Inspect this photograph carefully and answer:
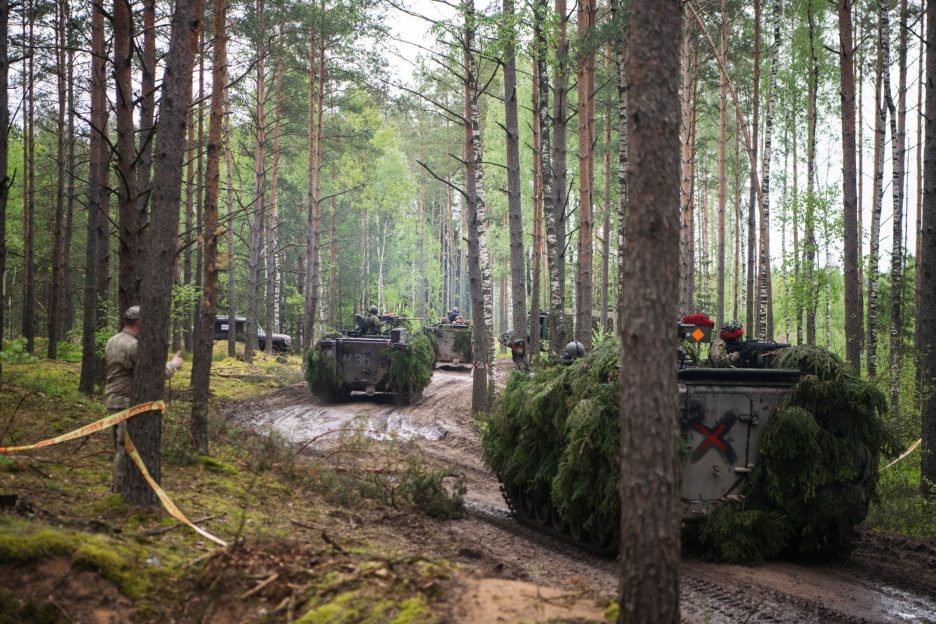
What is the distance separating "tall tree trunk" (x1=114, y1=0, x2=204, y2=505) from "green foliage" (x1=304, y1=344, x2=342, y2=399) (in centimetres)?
1277

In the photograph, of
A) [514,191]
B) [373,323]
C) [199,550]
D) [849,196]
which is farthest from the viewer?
[373,323]

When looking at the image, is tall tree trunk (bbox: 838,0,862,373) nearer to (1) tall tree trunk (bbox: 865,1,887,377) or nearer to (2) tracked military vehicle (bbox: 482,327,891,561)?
(1) tall tree trunk (bbox: 865,1,887,377)

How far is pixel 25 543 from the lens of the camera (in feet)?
16.8

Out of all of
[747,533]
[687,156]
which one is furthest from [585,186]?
[747,533]

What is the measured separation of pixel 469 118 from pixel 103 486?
12.6m

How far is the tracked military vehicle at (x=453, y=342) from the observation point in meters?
31.2

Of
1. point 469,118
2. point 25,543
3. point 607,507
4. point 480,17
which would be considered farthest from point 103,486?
point 469,118

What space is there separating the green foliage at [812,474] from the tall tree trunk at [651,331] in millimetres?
3892

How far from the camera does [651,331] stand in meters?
4.23

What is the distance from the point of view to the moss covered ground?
4.90 meters

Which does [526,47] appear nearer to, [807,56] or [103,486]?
[103,486]

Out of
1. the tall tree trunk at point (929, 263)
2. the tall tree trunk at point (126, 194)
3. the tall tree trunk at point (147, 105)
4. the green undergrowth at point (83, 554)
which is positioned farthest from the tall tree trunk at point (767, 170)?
the green undergrowth at point (83, 554)

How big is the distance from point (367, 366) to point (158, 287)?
538 inches

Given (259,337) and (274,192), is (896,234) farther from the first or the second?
(259,337)
